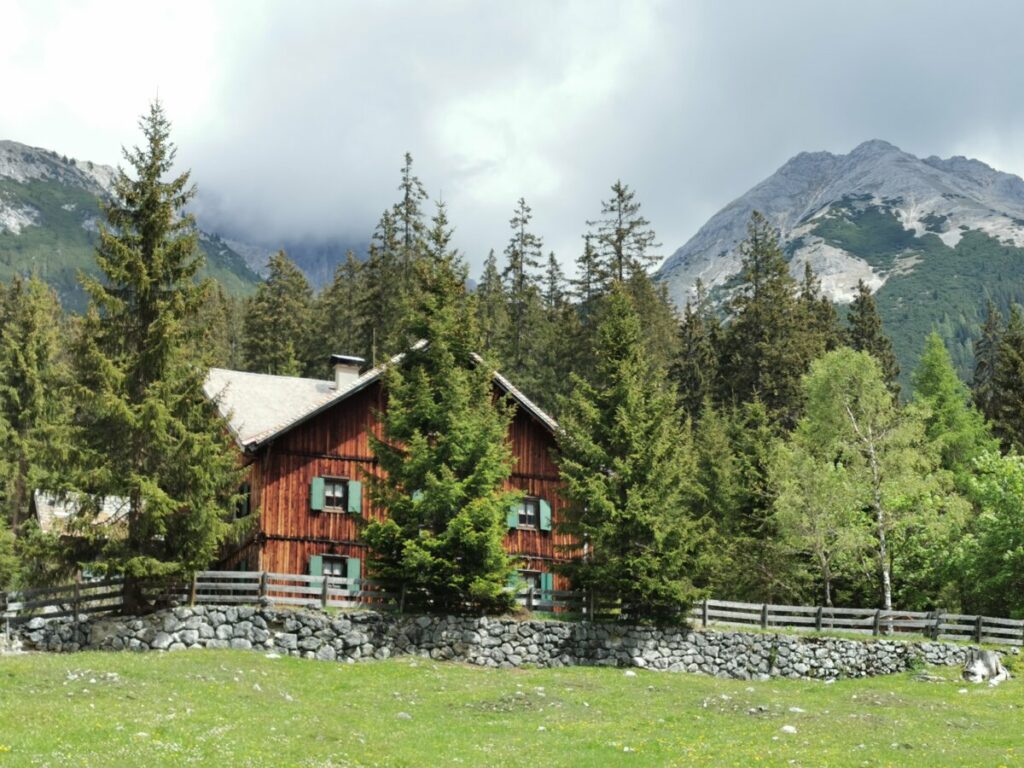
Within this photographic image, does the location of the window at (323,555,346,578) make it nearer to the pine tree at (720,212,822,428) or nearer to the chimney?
the chimney

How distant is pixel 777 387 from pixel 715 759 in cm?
5492

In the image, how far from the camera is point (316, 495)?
43625mm

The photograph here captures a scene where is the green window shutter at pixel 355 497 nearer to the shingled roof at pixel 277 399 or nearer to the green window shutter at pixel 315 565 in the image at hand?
the green window shutter at pixel 315 565

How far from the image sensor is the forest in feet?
115

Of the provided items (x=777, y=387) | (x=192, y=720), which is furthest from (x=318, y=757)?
(x=777, y=387)

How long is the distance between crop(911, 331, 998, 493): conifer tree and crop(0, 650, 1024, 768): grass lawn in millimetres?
29315

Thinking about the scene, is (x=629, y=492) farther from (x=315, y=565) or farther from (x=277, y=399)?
(x=277, y=399)

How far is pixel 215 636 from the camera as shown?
112 ft

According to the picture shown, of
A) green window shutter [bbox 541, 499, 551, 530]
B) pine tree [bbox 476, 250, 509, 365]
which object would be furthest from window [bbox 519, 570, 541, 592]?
pine tree [bbox 476, 250, 509, 365]

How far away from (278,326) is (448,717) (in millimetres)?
68293

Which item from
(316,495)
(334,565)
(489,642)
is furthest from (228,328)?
(489,642)

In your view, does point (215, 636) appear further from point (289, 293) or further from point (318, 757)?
point (289, 293)

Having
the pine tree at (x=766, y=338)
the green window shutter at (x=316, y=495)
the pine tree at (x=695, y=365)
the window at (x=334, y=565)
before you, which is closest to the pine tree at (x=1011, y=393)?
the pine tree at (x=766, y=338)

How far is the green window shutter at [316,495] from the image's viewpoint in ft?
143
